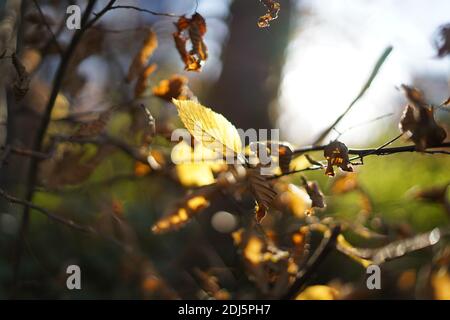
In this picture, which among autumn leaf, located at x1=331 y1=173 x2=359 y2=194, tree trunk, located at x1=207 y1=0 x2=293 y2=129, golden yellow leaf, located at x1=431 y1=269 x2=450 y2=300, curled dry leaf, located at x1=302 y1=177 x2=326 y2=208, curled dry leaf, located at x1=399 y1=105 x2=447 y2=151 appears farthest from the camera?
tree trunk, located at x1=207 y1=0 x2=293 y2=129

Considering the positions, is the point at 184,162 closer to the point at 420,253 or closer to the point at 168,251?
the point at 168,251

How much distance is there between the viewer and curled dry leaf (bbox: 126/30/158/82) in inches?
46.2

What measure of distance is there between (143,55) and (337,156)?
56cm

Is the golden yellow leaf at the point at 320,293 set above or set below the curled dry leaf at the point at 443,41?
below

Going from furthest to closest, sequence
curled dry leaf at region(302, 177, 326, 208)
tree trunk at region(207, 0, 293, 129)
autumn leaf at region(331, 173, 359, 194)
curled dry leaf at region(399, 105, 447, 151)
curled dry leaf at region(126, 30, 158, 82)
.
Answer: tree trunk at region(207, 0, 293, 129), autumn leaf at region(331, 173, 359, 194), curled dry leaf at region(126, 30, 158, 82), curled dry leaf at region(302, 177, 326, 208), curled dry leaf at region(399, 105, 447, 151)

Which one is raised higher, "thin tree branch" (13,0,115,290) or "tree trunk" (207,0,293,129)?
"tree trunk" (207,0,293,129)

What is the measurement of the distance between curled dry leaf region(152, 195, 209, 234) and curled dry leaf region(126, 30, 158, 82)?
323 mm

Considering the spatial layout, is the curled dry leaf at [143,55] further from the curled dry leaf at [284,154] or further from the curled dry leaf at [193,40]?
the curled dry leaf at [284,154]

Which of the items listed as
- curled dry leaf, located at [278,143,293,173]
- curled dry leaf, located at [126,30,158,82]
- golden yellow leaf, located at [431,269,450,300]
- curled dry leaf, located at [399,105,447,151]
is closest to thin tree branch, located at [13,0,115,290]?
curled dry leaf, located at [126,30,158,82]

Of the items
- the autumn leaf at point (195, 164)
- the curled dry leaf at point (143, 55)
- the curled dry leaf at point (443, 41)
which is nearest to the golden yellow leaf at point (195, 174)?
the autumn leaf at point (195, 164)

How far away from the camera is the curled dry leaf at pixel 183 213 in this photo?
3.53 ft

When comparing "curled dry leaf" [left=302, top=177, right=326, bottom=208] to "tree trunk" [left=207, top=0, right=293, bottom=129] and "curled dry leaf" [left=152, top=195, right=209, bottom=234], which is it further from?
"tree trunk" [left=207, top=0, right=293, bottom=129]

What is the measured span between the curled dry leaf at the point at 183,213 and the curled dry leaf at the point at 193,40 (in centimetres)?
27
